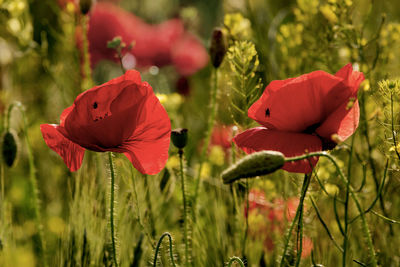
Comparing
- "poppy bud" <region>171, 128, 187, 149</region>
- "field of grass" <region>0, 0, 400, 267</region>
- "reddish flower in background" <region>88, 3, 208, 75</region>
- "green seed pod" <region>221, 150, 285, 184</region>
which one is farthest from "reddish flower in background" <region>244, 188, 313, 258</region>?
"reddish flower in background" <region>88, 3, 208, 75</region>

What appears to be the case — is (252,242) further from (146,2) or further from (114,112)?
(146,2)

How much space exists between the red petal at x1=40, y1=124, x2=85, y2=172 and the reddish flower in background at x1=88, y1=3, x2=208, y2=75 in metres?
0.69

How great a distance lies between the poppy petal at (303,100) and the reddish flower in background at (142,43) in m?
0.77

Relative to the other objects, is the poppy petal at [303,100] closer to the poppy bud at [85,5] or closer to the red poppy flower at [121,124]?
the red poppy flower at [121,124]

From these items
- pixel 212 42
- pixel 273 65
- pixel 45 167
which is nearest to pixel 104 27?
pixel 45 167

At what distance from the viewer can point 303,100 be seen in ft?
1.15

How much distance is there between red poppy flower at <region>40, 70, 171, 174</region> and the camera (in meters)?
0.37

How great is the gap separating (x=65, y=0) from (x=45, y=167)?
30 cm

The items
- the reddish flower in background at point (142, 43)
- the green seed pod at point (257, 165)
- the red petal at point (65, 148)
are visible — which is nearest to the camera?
the green seed pod at point (257, 165)

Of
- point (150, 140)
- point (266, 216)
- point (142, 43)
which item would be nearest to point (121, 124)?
point (150, 140)

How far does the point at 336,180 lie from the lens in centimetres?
54

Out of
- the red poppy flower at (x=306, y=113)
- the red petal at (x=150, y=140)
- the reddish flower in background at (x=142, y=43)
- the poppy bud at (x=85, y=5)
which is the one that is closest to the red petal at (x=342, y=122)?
the red poppy flower at (x=306, y=113)

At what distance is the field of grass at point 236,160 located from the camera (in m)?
0.36

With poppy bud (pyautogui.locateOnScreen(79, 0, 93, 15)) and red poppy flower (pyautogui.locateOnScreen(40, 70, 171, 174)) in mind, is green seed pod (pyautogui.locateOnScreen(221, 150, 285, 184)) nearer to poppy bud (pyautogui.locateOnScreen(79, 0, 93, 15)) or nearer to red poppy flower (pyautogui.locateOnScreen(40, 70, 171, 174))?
red poppy flower (pyautogui.locateOnScreen(40, 70, 171, 174))
